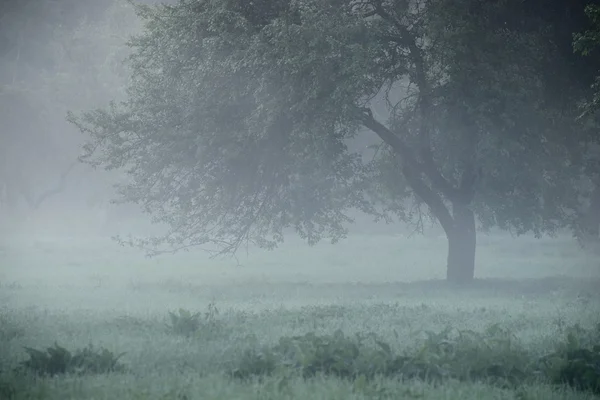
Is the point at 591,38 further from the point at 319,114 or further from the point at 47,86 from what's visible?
the point at 47,86

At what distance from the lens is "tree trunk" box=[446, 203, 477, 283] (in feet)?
88.1

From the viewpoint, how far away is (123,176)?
64.2 m

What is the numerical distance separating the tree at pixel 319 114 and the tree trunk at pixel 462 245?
0.04m

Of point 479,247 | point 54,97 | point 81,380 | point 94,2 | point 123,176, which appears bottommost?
point 81,380

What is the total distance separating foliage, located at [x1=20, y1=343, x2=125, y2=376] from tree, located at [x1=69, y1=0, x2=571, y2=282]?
10.9 metres

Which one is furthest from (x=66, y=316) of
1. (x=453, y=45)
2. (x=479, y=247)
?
(x=479, y=247)

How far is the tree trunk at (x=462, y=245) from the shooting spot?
88.1 ft

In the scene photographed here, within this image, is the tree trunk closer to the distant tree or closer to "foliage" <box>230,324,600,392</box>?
the distant tree

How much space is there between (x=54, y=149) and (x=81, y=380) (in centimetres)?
6483

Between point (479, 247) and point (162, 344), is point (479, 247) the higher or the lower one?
the higher one

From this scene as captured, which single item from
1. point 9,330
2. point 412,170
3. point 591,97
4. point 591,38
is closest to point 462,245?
point 412,170

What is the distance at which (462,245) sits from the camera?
88.6 feet

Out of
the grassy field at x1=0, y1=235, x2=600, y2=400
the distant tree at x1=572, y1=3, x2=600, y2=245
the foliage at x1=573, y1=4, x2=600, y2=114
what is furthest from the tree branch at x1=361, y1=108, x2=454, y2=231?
the foliage at x1=573, y1=4, x2=600, y2=114

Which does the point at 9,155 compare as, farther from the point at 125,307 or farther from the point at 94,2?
the point at 125,307
